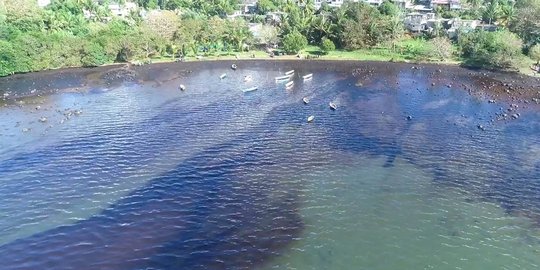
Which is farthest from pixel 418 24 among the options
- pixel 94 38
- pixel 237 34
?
pixel 94 38

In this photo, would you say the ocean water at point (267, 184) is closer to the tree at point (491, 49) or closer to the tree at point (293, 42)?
the tree at point (491, 49)

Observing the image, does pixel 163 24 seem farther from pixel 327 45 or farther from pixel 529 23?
pixel 529 23

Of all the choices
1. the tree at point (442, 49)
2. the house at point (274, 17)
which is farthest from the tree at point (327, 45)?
the tree at point (442, 49)

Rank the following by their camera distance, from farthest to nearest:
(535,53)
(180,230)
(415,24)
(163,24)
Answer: (415,24) → (163,24) → (535,53) → (180,230)

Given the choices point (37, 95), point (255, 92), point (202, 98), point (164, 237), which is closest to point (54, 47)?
point (37, 95)

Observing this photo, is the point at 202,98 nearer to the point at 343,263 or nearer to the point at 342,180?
the point at 342,180

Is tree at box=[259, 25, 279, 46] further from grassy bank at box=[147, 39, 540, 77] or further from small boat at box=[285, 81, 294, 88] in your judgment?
small boat at box=[285, 81, 294, 88]
